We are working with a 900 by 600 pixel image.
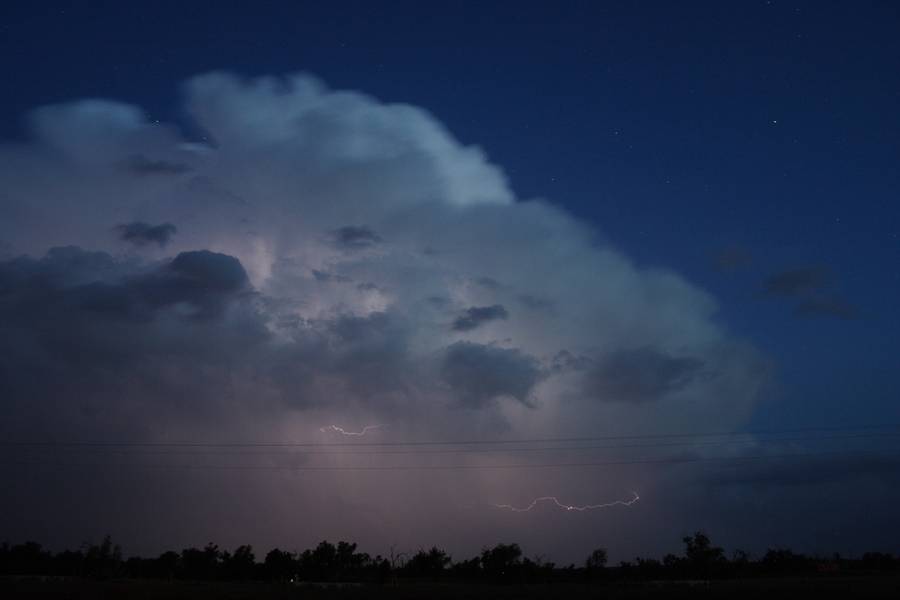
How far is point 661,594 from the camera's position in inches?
2685

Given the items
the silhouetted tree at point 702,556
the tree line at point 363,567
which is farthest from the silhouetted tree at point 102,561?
the silhouetted tree at point 702,556

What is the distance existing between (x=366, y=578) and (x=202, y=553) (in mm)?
35279

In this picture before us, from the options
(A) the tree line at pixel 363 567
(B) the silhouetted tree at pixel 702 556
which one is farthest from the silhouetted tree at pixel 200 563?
(B) the silhouetted tree at pixel 702 556

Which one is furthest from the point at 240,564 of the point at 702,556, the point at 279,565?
the point at 702,556

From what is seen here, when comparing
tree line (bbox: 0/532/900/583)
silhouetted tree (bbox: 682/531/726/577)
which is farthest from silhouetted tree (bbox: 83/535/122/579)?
silhouetted tree (bbox: 682/531/726/577)

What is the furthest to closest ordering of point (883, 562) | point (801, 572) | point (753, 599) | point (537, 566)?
point (883, 562) → point (801, 572) → point (537, 566) → point (753, 599)

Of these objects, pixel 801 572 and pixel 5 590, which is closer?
pixel 5 590

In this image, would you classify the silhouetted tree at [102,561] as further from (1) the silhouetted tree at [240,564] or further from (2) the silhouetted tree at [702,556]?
(2) the silhouetted tree at [702,556]

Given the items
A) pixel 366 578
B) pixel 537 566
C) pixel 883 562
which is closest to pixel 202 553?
pixel 366 578

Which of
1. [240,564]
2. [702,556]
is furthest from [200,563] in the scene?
[702,556]

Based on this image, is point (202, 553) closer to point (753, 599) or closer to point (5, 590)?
point (5, 590)

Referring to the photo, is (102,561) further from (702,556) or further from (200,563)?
(702,556)

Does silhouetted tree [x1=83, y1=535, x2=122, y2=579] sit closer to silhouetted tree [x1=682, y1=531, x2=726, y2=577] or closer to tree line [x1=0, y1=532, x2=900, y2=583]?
tree line [x1=0, y1=532, x2=900, y2=583]

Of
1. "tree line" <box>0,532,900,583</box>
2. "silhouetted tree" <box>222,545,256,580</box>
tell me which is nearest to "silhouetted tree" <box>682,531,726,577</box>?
"tree line" <box>0,532,900,583</box>
